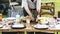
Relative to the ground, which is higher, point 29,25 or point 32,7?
point 32,7

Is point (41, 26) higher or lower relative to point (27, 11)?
lower

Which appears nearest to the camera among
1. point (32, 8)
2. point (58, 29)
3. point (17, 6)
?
point (58, 29)

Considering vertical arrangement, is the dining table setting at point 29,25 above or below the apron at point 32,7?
below

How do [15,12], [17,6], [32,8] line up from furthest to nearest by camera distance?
[17,6], [15,12], [32,8]

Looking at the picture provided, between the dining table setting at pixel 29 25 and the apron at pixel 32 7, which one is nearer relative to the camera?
the dining table setting at pixel 29 25

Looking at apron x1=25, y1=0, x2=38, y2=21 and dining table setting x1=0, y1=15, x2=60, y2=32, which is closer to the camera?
dining table setting x1=0, y1=15, x2=60, y2=32

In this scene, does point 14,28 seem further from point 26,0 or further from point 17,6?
point 17,6

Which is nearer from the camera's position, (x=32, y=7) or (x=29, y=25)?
(x=29, y=25)

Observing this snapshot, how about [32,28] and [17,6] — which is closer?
[32,28]

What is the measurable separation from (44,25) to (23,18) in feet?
1.54

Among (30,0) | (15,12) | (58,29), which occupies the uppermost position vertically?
(30,0)

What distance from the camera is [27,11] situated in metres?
2.74

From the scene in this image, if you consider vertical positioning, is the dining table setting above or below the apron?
below

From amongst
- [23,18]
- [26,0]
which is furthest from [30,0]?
[23,18]
